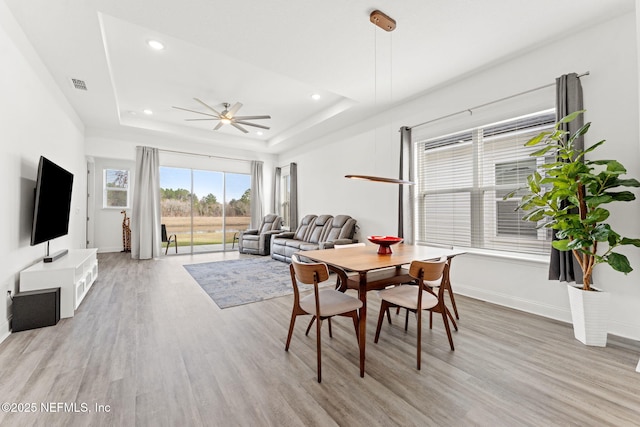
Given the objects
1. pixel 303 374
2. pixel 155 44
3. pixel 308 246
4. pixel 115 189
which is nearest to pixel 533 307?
pixel 303 374

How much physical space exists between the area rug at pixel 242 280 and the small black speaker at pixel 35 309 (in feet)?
4.85

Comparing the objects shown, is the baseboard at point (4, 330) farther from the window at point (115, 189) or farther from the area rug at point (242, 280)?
the window at point (115, 189)

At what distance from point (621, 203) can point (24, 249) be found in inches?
229

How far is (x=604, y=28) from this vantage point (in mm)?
2502

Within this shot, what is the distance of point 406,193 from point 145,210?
18.8ft

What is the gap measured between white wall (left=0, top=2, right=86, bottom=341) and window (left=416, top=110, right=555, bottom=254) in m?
4.69

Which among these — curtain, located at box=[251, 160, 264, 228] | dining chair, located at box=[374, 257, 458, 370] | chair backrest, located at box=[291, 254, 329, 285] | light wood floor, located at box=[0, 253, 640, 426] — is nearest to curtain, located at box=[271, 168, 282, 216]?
curtain, located at box=[251, 160, 264, 228]

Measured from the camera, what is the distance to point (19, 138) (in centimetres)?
260

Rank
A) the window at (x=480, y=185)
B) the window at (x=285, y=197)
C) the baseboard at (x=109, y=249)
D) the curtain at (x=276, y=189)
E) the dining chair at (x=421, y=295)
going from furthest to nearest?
the curtain at (x=276, y=189)
the window at (x=285, y=197)
the baseboard at (x=109, y=249)
the window at (x=480, y=185)
the dining chair at (x=421, y=295)

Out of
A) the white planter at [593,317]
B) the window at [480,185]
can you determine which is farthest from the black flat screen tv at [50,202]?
the white planter at [593,317]

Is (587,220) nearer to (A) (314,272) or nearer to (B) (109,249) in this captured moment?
(A) (314,272)

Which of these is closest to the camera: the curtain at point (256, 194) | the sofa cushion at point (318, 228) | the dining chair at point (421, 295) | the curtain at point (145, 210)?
the dining chair at point (421, 295)

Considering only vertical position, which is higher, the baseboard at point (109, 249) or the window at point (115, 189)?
Answer: the window at point (115, 189)

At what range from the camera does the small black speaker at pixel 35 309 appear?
2.42 metres
